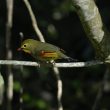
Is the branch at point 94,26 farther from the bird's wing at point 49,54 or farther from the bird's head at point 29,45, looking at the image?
the bird's head at point 29,45

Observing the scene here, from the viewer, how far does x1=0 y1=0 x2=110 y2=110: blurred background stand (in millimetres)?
5012

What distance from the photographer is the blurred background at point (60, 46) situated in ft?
16.4

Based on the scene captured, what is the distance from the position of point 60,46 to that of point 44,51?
2267 millimetres

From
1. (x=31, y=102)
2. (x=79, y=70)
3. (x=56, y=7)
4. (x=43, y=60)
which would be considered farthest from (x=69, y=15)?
(x=43, y=60)

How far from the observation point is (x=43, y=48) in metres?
3.05

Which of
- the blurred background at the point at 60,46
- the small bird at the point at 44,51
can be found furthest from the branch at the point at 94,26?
the blurred background at the point at 60,46

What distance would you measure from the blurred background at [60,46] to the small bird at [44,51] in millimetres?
1721

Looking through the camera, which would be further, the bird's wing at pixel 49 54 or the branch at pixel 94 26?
the bird's wing at pixel 49 54

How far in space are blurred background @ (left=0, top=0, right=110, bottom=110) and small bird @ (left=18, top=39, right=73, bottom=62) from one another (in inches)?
67.8

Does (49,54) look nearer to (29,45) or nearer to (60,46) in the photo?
(29,45)

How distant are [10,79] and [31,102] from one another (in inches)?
51.6

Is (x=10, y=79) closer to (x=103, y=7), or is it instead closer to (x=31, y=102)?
(x=31, y=102)

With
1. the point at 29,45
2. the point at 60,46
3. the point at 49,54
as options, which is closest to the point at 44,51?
the point at 49,54

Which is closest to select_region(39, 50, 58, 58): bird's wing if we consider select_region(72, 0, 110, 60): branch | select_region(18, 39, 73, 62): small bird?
select_region(18, 39, 73, 62): small bird
